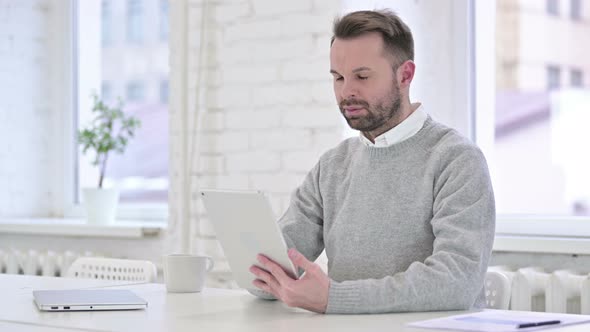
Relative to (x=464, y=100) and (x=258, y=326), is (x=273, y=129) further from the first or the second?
(x=258, y=326)

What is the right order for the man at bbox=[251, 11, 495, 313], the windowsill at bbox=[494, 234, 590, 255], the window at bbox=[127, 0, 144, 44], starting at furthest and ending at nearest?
the window at bbox=[127, 0, 144, 44] → the windowsill at bbox=[494, 234, 590, 255] → the man at bbox=[251, 11, 495, 313]

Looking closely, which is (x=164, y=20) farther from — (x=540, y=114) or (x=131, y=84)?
(x=540, y=114)

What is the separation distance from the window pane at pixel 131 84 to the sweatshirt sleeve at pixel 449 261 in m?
2.33

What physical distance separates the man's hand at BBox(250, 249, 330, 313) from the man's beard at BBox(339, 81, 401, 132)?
0.50 metres

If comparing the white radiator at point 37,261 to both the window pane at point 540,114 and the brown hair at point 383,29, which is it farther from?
the brown hair at point 383,29

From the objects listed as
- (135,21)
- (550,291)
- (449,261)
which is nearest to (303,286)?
(449,261)

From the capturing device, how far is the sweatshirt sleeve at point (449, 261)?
1917 millimetres

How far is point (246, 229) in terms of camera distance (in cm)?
202

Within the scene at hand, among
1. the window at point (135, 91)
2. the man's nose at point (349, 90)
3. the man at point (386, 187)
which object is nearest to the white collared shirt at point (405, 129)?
the man at point (386, 187)

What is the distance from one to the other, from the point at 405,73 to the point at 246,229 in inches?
24.9

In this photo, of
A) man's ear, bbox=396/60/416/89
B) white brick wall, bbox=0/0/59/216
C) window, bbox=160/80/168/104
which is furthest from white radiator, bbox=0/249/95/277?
man's ear, bbox=396/60/416/89

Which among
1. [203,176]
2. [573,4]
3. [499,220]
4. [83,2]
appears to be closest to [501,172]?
[499,220]

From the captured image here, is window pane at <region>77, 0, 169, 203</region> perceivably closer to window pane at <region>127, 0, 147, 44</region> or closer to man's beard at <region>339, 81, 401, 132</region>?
window pane at <region>127, 0, 147, 44</region>

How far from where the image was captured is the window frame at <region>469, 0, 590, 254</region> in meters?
2.95
